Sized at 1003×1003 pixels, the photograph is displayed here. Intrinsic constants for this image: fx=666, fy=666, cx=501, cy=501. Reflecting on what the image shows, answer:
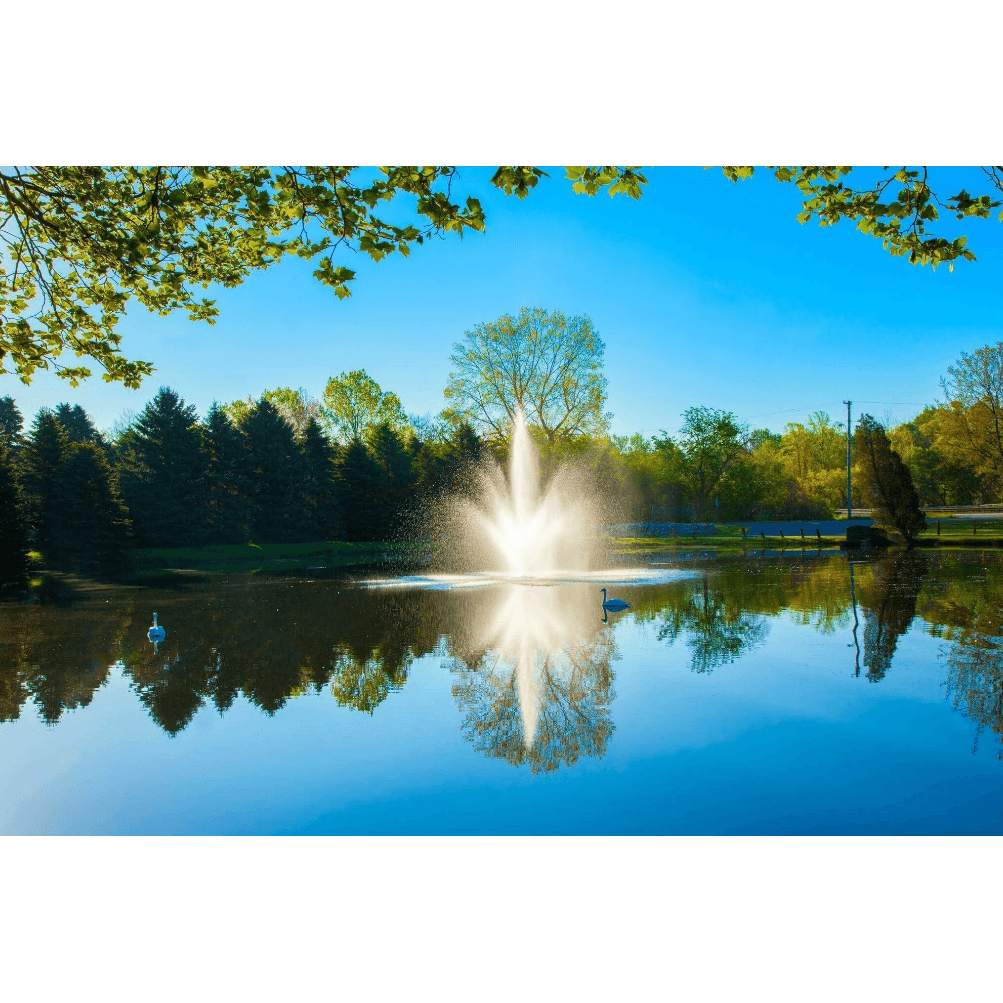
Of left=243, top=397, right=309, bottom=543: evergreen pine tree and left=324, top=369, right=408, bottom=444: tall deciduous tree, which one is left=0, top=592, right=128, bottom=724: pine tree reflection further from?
left=324, top=369, right=408, bottom=444: tall deciduous tree

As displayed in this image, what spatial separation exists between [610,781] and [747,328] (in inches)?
385

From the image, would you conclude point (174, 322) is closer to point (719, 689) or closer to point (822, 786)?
point (719, 689)

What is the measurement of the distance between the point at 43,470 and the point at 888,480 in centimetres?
2722

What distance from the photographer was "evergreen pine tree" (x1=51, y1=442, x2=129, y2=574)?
2100cm

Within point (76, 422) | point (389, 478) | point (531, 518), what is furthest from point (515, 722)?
point (76, 422)

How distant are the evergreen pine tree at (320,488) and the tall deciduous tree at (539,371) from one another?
813cm

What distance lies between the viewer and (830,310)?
10.9m

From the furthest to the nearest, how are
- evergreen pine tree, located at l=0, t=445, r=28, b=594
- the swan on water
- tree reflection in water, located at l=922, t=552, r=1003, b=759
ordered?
evergreen pine tree, located at l=0, t=445, r=28, b=594 < the swan on water < tree reflection in water, located at l=922, t=552, r=1003, b=759

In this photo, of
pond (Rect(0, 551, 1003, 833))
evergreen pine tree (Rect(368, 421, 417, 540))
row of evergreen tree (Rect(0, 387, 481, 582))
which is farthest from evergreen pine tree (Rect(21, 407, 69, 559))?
pond (Rect(0, 551, 1003, 833))

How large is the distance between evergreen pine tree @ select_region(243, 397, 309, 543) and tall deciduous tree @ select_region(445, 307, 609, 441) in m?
8.47

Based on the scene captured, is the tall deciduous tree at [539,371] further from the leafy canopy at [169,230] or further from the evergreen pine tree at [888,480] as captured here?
the leafy canopy at [169,230]

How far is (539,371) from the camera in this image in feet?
67.0

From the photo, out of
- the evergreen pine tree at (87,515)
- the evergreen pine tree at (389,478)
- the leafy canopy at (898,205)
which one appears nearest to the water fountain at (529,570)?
the evergreen pine tree at (389,478)
